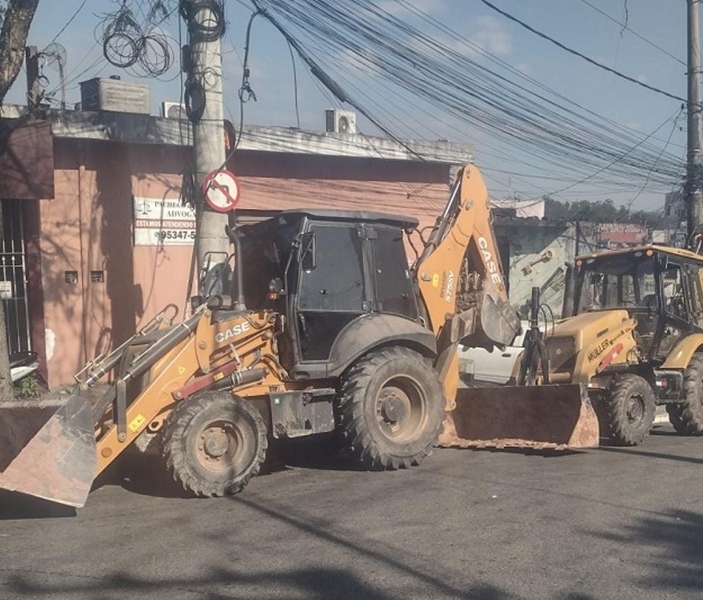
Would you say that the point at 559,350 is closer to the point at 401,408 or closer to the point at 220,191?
the point at 401,408

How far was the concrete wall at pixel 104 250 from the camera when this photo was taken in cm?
1389

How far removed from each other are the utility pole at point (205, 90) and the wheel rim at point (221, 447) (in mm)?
3307

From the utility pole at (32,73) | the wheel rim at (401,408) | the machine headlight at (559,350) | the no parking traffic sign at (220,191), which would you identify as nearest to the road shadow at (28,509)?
the wheel rim at (401,408)

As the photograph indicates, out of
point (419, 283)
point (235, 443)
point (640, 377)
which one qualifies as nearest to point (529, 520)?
point (235, 443)

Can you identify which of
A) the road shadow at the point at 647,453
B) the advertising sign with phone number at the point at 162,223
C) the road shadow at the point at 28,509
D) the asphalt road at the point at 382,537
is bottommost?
the road shadow at the point at 647,453

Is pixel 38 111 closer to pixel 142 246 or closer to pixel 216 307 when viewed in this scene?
pixel 142 246

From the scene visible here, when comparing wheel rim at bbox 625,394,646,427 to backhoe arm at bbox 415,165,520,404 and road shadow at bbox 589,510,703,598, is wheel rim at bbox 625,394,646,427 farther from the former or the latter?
road shadow at bbox 589,510,703,598

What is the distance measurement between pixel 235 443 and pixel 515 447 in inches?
136

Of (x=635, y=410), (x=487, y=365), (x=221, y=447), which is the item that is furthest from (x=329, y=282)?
(x=487, y=365)

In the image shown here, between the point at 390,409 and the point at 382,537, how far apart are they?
2.68 meters

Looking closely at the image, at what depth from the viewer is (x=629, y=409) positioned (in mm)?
10781

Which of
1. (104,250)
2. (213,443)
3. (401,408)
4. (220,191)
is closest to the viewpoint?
(213,443)

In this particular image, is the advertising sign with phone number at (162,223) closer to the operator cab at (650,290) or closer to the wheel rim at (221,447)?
the operator cab at (650,290)

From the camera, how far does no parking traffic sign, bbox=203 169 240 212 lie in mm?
11008
